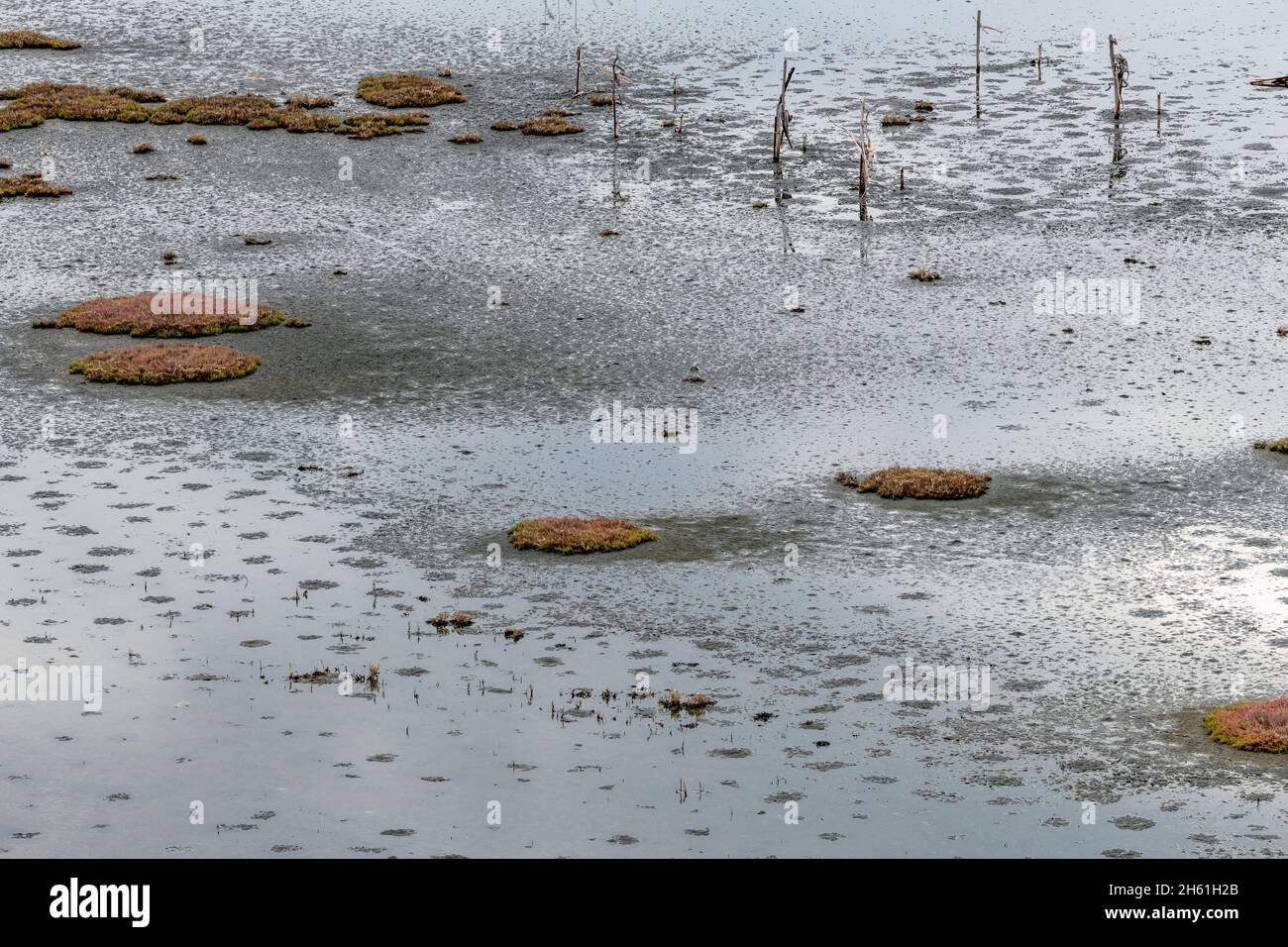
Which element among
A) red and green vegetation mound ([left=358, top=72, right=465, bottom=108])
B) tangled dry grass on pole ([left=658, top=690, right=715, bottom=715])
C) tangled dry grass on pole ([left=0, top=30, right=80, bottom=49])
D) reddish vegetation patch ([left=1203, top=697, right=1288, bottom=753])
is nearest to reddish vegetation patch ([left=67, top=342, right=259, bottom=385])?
tangled dry grass on pole ([left=658, top=690, right=715, bottom=715])

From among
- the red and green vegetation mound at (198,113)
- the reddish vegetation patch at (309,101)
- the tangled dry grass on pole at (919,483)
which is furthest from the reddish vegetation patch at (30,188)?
the tangled dry grass on pole at (919,483)

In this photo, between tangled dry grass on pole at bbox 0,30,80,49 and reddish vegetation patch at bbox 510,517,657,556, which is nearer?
reddish vegetation patch at bbox 510,517,657,556

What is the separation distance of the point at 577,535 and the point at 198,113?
70918 mm

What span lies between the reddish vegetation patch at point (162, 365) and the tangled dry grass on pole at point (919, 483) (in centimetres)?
2426

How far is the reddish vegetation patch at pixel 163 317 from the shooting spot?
74.8 meters

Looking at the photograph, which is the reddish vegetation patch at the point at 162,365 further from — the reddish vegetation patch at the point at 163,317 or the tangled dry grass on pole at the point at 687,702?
the tangled dry grass on pole at the point at 687,702

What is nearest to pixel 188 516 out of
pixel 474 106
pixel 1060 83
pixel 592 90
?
pixel 474 106

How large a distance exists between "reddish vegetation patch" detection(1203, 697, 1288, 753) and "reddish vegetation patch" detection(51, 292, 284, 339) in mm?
45732

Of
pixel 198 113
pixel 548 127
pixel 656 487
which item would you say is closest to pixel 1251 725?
pixel 656 487

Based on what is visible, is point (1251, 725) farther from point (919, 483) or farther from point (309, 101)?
point (309, 101)

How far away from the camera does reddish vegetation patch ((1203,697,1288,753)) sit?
38.6m

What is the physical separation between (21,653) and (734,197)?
6164 cm

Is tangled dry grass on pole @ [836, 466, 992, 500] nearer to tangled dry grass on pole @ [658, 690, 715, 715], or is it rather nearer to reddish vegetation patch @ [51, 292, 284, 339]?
tangled dry grass on pole @ [658, 690, 715, 715]

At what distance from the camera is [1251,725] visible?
129 feet
